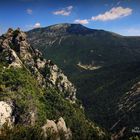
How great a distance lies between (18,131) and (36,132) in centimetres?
1134

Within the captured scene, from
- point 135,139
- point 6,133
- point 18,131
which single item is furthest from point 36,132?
point 135,139

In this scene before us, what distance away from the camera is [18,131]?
19150cm

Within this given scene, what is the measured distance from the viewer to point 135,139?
14262cm

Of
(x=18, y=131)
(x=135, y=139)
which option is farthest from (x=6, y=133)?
(x=135, y=139)

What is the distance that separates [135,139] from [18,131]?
73937 millimetres

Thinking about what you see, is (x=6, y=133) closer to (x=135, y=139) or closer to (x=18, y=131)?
(x=18, y=131)

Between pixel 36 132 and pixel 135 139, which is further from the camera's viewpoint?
pixel 36 132

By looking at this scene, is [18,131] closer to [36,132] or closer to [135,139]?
[36,132]

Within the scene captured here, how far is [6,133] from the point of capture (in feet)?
567

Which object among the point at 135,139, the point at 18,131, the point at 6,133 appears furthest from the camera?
the point at 18,131

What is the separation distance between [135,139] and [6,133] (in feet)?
216

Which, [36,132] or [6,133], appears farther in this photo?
[36,132]

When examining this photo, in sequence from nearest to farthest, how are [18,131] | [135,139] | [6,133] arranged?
[135,139]
[6,133]
[18,131]

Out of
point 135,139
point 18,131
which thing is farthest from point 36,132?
point 135,139
